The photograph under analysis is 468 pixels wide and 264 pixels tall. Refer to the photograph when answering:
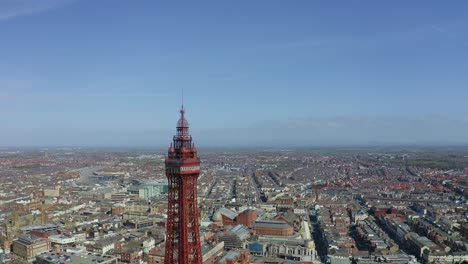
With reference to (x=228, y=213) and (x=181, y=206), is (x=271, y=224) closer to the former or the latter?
(x=228, y=213)

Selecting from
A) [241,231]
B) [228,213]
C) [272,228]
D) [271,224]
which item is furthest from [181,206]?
[228,213]

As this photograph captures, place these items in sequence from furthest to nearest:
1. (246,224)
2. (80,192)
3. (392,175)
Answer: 1. (392,175)
2. (80,192)
3. (246,224)

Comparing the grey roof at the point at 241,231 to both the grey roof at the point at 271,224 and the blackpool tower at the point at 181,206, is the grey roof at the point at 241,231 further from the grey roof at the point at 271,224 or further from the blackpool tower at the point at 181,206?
the blackpool tower at the point at 181,206

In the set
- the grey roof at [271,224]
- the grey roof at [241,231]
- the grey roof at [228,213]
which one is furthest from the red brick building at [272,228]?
the grey roof at [228,213]

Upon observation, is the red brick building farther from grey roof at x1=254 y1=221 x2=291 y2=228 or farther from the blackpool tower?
the blackpool tower

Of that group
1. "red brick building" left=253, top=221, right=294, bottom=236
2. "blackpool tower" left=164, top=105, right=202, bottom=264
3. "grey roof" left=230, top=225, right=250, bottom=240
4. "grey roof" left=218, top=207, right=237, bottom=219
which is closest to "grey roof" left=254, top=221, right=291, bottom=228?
"red brick building" left=253, top=221, right=294, bottom=236

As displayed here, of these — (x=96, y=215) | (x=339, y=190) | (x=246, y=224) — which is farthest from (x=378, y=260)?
(x=339, y=190)

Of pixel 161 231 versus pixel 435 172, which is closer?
pixel 161 231

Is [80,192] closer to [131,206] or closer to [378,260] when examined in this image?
[131,206]
